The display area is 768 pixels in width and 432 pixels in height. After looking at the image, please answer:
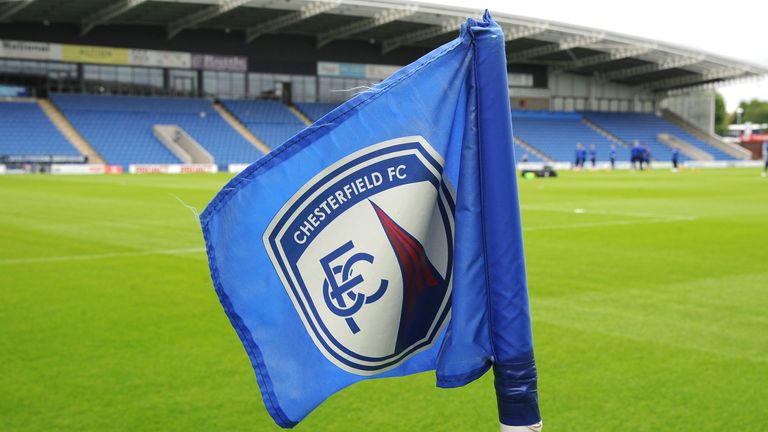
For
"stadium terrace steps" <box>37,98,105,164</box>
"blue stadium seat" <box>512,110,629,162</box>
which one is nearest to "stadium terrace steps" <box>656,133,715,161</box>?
"blue stadium seat" <box>512,110,629,162</box>

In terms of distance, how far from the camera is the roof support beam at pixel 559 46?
54.6 meters

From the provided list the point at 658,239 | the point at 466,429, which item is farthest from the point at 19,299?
the point at 658,239

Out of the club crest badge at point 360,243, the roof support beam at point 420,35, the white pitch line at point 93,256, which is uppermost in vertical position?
the roof support beam at point 420,35

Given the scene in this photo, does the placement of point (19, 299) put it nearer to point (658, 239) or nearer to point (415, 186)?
point (415, 186)

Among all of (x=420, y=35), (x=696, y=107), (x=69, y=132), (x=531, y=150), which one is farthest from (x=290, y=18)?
(x=696, y=107)

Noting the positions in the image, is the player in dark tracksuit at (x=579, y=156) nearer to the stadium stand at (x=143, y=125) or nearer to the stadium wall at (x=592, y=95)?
the stadium wall at (x=592, y=95)

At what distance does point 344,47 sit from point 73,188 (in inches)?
1304

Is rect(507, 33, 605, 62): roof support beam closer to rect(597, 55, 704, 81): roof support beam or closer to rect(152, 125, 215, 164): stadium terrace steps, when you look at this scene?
rect(597, 55, 704, 81): roof support beam

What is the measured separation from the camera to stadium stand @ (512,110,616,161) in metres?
61.9

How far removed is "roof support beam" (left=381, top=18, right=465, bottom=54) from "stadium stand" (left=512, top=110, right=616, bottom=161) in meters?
10.1

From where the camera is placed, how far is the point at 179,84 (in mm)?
55469

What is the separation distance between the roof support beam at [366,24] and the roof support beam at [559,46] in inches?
446

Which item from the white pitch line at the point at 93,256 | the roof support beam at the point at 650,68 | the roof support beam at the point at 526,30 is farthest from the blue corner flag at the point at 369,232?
the roof support beam at the point at 650,68

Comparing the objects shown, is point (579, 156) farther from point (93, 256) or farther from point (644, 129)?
point (93, 256)
